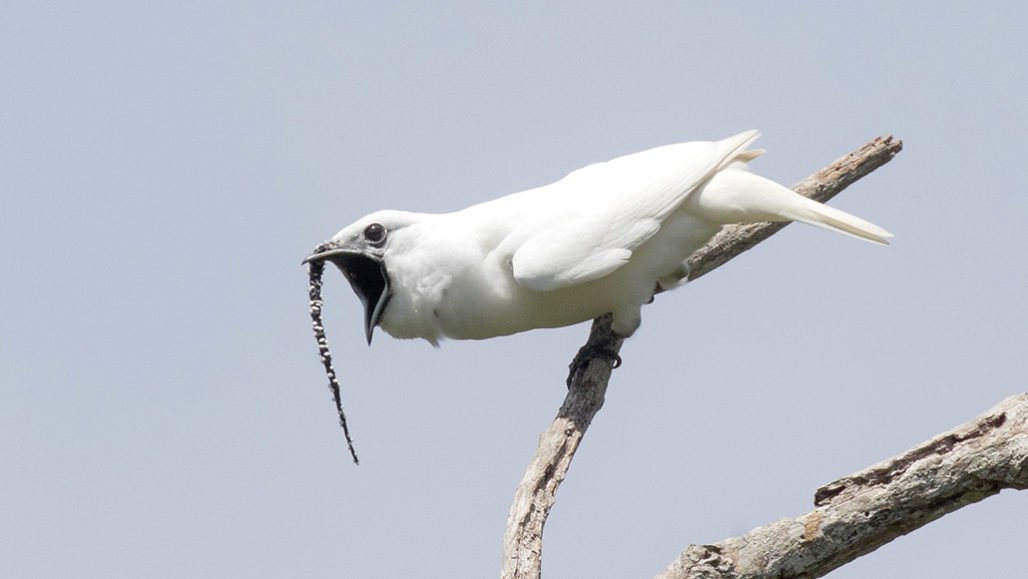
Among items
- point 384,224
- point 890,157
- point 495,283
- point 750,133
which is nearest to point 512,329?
point 495,283

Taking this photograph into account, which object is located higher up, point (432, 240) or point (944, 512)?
point (432, 240)

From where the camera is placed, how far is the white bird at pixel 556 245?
19.8 ft

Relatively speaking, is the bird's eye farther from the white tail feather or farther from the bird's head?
the white tail feather

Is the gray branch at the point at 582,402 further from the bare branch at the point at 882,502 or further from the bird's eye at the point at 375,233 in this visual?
the bird's eye at the point at 375,233

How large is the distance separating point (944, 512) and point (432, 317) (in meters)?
2.51

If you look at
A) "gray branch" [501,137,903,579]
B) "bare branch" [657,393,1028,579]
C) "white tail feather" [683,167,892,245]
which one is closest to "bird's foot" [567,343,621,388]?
"gray branch" [501,137,903,579]

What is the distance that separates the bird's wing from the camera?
594 centimetres

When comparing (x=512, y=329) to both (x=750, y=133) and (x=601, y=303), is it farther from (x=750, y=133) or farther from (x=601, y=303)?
(x=750, y=133)

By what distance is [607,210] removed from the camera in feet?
20.2

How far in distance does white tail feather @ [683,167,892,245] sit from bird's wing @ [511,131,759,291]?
0.09m

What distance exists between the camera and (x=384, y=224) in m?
6.18

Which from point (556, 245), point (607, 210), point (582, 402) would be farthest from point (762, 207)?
point (582, 402)

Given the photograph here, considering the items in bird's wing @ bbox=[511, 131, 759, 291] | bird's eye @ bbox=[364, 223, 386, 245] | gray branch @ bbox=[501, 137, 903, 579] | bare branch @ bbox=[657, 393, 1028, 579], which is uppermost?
bird's eye @ bbox=[364, 223, 386, 245]

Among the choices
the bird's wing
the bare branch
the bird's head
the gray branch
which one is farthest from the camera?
the bird's head
